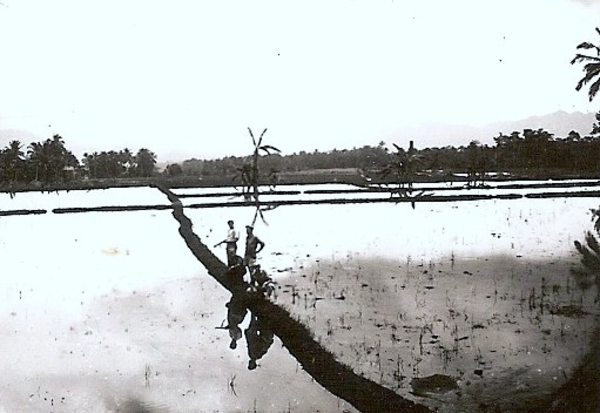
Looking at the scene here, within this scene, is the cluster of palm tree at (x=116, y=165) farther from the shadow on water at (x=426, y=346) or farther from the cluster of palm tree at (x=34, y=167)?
the shadow on water at (x=426, y=346)

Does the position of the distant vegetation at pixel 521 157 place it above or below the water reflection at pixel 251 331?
above

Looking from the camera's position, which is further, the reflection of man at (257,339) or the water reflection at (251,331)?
the water reflection at (251,331)

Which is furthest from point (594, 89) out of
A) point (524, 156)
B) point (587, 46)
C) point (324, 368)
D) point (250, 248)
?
point (324, 368)

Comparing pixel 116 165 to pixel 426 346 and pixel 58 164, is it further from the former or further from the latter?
pixel 426 346

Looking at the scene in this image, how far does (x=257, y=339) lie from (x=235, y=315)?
4.18 ft

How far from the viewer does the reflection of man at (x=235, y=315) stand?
8.55 m

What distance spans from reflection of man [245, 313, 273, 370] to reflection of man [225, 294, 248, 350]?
168 mm

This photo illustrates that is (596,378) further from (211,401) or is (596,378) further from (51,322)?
(51,322)

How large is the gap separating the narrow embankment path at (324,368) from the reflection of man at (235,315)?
185 millimetres

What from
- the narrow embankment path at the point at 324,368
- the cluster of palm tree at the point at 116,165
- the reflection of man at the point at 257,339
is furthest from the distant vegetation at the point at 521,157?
the reflection of man at the point at 257,339

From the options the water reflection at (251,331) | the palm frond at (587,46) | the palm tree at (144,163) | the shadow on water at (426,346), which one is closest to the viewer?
the shadow on water at (426,346)

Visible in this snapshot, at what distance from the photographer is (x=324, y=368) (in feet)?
23.2

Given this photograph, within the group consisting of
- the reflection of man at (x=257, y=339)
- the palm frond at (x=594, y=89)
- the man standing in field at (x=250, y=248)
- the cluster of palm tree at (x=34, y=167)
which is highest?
the palm frond at (x=594, y=89)

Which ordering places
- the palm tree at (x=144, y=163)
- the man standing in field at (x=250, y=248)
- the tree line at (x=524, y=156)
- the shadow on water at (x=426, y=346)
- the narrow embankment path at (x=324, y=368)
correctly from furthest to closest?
the palm tree at (x=144, y=163), the tree line at (x=524, y=156), the man standing in field at (x=250, y=248), the shadow on water at (x=426, y=346), the narrow embankment path at (x=324, y=368)
